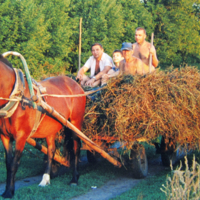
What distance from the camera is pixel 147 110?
17.6ft

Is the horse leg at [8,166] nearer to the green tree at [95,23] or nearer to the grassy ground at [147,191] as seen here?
the grassy ground at [147,191]

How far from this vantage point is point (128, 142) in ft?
18.0

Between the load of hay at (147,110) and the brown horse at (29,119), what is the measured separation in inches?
12.8

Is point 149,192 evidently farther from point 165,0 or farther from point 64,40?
point 165,0

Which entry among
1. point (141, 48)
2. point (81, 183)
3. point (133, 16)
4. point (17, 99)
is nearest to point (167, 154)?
point (81, 183)

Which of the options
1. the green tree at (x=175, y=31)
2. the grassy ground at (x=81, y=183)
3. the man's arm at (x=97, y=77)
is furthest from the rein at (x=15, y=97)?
the green tree at (x=175, y=31)

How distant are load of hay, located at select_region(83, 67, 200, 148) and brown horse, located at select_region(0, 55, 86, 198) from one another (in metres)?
0.33

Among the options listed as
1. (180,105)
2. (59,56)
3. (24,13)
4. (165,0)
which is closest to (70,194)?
(180,105)

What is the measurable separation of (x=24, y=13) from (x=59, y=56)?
3928 mm

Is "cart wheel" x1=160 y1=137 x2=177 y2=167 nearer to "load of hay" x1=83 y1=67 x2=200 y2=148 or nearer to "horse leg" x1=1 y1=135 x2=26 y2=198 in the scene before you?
"load of hay" x1=83 y1=67 x2=200 y2=148

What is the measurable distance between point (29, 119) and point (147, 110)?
1860mm

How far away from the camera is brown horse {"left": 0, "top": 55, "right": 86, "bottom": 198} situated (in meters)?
4.54

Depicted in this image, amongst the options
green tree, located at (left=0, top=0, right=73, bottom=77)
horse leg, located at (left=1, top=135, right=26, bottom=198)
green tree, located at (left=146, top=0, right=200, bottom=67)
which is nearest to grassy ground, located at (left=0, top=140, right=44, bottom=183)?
horse leg, located at (left=1, top=135, right=26, bottom=198)

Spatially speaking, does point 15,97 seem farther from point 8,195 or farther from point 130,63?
point 130,63
